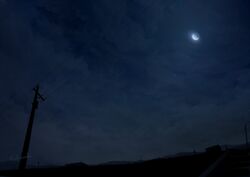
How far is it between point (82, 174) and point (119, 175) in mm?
1699

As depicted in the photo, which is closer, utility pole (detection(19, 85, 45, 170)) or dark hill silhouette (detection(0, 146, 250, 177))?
dark hill silhouette (detection(0, 146, 250, 177))

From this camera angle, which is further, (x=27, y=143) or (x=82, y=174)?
(x=27, y=143)

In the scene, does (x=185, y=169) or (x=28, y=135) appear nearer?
(x=185, y=169)

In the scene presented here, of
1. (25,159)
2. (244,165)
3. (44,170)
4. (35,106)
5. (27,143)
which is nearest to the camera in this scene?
(244,165)

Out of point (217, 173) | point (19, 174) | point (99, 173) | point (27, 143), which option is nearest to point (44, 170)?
point (19, 174)

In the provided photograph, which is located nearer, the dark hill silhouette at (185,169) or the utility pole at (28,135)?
the dark hill silhouette at (185,169)

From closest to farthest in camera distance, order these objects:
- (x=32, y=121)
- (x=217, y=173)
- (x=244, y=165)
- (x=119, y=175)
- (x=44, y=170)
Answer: (x=217, y=173)
(x=244, y=165)
(x=119, y=175)
(x=44, y=170)
(x=32, y=121)

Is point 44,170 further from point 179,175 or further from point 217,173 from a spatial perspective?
point 217,173

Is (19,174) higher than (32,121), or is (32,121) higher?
(32,121)

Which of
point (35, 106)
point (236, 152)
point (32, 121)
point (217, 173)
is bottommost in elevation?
point (217, 173)

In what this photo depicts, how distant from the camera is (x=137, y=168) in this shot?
712cm

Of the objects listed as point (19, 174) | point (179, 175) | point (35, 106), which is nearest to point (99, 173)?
point (179, 175)

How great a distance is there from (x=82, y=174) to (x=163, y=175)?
11.1 feet

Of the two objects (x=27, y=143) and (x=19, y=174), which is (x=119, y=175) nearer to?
(x=19, y=174)
